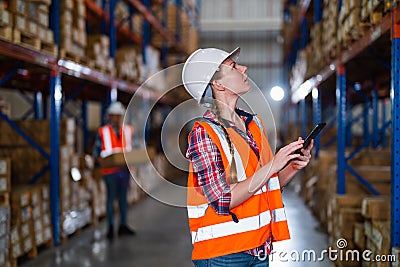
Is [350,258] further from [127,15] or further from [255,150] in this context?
[127,15]

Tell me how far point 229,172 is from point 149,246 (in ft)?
14.5

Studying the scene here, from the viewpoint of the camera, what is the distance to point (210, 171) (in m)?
1.90

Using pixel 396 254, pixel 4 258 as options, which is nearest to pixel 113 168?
pixel 4 258

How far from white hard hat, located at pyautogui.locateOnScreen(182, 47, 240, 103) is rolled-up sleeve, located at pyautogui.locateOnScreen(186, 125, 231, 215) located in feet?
0.76

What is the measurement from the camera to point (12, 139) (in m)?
6.52

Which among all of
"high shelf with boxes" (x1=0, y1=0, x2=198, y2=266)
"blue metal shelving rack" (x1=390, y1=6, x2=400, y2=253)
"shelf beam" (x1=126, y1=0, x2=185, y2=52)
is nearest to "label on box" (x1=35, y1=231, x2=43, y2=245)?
"high shelf with boxes" (x1=0, y1=0, x2=198, y2=266)

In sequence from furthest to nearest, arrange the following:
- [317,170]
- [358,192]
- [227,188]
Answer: [317,170] < [358,192] < [227,188]

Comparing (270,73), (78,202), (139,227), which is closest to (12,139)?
(78,202)

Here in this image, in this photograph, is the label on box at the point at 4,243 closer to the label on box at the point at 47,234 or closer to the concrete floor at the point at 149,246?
the concrete floor at the point at 149,246

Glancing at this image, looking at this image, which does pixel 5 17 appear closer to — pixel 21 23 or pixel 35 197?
pixel 21 23

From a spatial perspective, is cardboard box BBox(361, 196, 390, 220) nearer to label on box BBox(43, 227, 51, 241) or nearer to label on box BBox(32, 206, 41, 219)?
label on box BBox(32, 206, 41, 219)

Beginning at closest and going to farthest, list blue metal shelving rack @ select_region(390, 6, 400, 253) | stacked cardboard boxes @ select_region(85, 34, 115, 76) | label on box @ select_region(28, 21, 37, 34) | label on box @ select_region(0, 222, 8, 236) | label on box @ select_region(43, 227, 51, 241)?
blue metal shelving rack @ select_region(390, 6, 400, 253), label on box @ select_region(0, 222, 8, 236), label on box @ select_region(28, 21, 37, 34), label on box @ select_region(43, 227, 51, 241), stacked cardboard boxes @ select_region(85, 34, 115, 76)

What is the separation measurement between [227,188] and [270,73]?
21.9 meters

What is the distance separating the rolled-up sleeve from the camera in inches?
74.7
